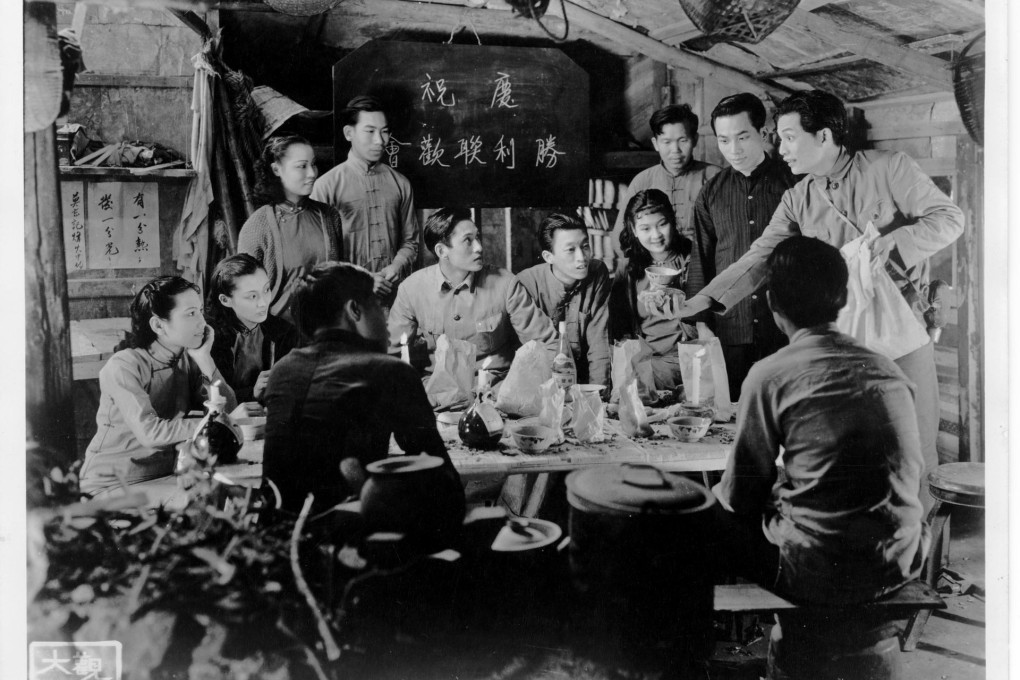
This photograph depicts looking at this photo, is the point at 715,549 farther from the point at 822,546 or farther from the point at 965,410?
the point at 965,410

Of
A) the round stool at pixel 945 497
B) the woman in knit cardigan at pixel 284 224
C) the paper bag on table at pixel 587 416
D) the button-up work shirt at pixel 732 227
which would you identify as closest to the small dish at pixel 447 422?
the paper bag on table at pixel 587 416

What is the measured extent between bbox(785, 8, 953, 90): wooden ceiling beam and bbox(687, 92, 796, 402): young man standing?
0.35 m

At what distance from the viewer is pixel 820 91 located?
2.71 m

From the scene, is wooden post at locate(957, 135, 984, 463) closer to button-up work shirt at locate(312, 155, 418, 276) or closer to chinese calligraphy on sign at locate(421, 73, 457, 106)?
chinese calligraphy on sign at locate(421, 73, 457, 106)

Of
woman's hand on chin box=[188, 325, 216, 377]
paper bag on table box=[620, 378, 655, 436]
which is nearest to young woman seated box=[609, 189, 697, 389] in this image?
paper bag on table box=[620, 378, 655, 436]

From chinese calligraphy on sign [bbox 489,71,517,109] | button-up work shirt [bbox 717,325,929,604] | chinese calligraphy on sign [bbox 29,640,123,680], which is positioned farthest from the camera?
chinese calligraphy on sign [bbox 489,71,517,109]

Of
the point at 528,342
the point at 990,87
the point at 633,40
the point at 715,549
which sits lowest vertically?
the point at 715,549

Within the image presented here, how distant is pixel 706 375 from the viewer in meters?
2.71

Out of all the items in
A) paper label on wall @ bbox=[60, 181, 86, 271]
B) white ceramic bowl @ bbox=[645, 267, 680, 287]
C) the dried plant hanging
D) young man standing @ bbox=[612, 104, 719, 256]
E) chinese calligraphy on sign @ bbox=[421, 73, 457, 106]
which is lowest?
white ceramic bowl @ bbox=[645, 267, 680, 287]

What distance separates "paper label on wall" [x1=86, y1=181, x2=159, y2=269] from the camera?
252 cm

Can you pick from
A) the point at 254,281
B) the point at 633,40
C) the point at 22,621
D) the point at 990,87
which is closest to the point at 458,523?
the point at 254,281

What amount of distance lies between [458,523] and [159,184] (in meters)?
1.53

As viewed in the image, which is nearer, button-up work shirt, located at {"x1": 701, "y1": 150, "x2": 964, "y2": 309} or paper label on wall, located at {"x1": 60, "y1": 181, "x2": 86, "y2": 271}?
paper label on wall, located at {"x1": 60, "y1": 181, "x2": 86, "y2": 271}

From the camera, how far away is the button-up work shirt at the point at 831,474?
2545 millimetres
